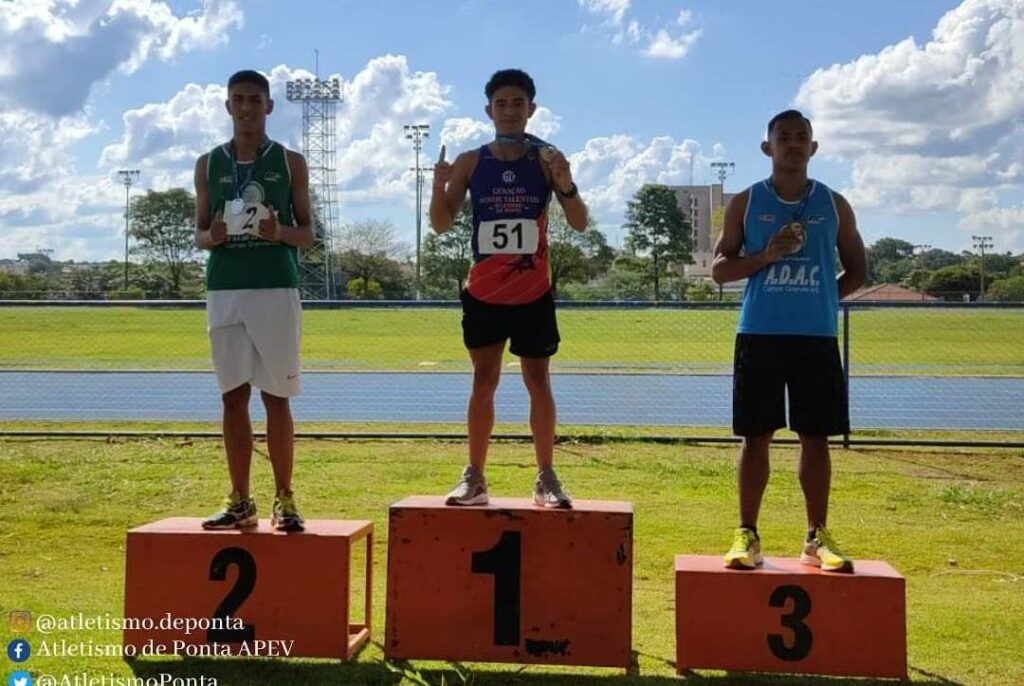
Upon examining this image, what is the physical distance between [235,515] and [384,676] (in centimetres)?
98

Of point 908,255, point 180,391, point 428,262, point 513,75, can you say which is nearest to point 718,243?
point 513,75

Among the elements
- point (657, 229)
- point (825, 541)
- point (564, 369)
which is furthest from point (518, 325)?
point (657, 229)

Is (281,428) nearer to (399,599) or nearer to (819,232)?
(399,599)

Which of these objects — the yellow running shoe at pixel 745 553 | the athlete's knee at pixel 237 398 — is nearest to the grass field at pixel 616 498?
the yellow running shoe at pixel 745 553

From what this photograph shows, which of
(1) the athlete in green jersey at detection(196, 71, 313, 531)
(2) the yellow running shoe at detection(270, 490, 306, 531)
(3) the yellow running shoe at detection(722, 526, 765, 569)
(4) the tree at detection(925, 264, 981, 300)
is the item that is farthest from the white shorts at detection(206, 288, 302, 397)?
(4) the tree at detection(925, 264, 981, 300)

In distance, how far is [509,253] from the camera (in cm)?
467

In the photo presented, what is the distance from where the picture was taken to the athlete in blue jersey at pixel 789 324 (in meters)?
4.42

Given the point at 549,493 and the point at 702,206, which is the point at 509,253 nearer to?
the point at 549,493

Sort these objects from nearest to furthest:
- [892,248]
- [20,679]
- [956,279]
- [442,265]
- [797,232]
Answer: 1. [20,679]
2. [797,232]
3. [956,279]
4. [442,265]
5. [892,248]

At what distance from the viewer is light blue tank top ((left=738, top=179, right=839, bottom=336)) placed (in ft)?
14.6

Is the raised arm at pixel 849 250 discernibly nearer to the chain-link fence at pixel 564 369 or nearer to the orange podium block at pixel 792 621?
the orange podium block at pixel 792 621

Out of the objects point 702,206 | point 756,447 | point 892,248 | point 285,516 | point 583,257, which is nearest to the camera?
point 756,447

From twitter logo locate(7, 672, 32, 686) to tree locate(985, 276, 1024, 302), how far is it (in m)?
35.2

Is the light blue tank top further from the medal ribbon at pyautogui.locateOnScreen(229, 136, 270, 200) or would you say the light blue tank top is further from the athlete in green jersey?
Result: the medal ribbon at pyautogui.locateOnScreen(229, 136, 270, 200)
